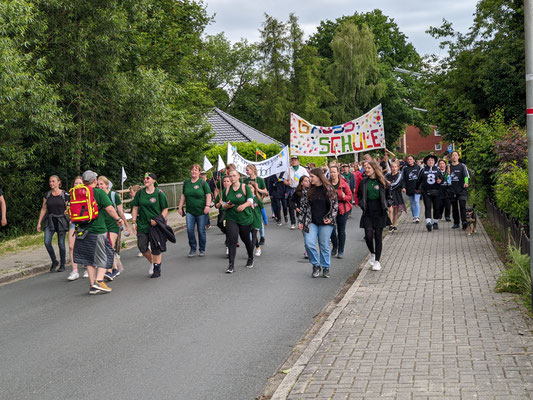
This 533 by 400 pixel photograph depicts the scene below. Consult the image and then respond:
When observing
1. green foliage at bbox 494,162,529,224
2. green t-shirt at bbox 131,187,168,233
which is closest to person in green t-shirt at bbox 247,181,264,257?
green t-shirt at bbox 131,187,168,233

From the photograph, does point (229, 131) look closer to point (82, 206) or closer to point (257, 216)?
point (257, 216)

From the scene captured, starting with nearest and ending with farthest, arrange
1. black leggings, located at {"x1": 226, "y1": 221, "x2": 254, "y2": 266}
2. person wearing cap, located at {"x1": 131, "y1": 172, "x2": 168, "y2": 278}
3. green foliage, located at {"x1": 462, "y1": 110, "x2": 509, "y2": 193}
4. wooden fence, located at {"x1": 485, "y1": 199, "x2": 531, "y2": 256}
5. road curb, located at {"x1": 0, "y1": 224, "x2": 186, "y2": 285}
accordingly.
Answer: wooden fence, located at {"x1": 485, "y1": 199, "x2": 531, "y2": 256} → person wearing cap, located at {"x1": 131, "y1": 172, "x2": 168, "y2": 278} → black leggings, located at {"x1": 226, "y1": 221, "x2": 254, "y2": 266} → road curb, located at {"x1": 0, "y1": 224, "x2": 186, "y2": 285} → green foliage, located at {"x1": 462, "y1": 110, "x2": 509, "y2": 193}

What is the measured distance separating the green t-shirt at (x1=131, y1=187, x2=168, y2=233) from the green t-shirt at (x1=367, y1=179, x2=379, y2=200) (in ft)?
11.3

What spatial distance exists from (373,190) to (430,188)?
6.15 m

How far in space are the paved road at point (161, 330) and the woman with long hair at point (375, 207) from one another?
73 centimetres

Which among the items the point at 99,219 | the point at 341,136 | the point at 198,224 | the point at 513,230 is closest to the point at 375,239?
the point at 513,230

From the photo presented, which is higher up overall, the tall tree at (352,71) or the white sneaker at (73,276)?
the tall tree at (352,71)

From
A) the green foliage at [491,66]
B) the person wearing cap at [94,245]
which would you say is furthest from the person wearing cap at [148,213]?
the green foliage at [491,66]

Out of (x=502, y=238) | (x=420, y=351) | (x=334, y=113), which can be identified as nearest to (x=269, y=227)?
(x=502, y=238)

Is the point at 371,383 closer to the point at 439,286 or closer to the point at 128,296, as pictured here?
the point at 439,286

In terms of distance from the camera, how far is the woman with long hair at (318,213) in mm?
11156

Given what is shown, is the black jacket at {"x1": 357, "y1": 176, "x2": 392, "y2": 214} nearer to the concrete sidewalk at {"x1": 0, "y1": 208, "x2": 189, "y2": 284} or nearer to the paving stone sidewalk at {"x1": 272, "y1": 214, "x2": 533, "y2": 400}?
the paving stone sidewalk at {"x1": 272, "y1": 214, "x2": 533, "y2": 400}

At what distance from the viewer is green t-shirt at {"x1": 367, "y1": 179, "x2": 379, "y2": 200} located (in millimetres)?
11773

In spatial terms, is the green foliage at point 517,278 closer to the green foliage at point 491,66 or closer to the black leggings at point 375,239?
the black leggings at point 375,239
